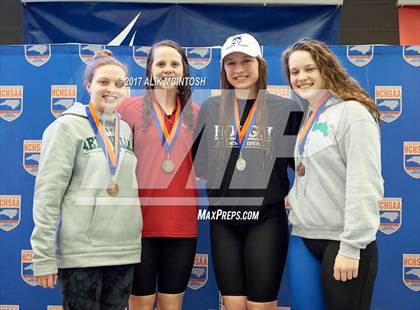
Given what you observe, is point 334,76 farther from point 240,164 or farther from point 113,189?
point 113,189

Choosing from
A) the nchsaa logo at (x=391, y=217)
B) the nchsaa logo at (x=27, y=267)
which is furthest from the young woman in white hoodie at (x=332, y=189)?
the nchsaa logo at (x=27, y=267)

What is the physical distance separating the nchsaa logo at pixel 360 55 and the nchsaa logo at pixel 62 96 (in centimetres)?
161

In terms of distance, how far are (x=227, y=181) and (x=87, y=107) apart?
2.11ft

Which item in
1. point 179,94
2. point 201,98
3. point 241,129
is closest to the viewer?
point 241,129

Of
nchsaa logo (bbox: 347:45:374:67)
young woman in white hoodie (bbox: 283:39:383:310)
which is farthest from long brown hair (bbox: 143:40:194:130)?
nchsaa logo (bbox: 347:45:374:67)

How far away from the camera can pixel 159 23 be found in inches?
147

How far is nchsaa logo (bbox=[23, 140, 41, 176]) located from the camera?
2703mm

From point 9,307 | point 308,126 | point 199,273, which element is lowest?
point 9,307

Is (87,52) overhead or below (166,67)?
overhead

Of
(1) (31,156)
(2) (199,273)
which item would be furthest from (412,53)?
(1) (31,156)

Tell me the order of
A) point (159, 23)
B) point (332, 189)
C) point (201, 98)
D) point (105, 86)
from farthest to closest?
point (159, 23)
point (201, 98)
point (105, 86)
point (332, 189)

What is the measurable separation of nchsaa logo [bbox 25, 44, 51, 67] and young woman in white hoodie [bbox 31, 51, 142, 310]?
37.4 inches

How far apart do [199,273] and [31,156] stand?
1187 millimetres

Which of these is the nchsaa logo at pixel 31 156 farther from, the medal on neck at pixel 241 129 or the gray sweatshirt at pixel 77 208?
the medal on neck at pixel 241 129
